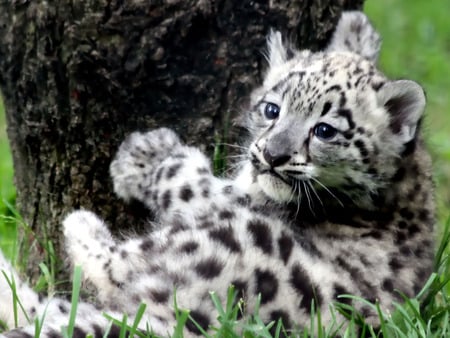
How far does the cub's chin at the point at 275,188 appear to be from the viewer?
5453 mm

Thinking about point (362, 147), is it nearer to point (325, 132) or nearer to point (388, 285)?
point (325, 132)

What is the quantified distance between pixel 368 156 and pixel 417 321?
982 millimetres

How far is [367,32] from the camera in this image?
6.25 metres

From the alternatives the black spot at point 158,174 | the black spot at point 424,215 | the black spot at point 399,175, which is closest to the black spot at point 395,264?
the black spot at point 424,215

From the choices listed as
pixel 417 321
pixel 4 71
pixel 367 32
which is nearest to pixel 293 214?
pixel 417 321

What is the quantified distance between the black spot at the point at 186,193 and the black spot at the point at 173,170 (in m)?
0.16

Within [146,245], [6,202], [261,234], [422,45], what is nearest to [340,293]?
[261,234]

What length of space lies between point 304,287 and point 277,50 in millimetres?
1528

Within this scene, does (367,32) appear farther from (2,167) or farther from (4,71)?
(2,167)

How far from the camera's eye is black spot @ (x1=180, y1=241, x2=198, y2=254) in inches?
201

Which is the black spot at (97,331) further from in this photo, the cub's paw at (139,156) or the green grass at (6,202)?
the cub's paw at (139,156)

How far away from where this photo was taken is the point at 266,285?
495 centimetres

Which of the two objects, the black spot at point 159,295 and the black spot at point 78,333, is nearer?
the black spot at point 78,333

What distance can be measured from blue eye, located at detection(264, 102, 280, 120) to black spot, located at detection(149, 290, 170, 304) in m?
1.32
